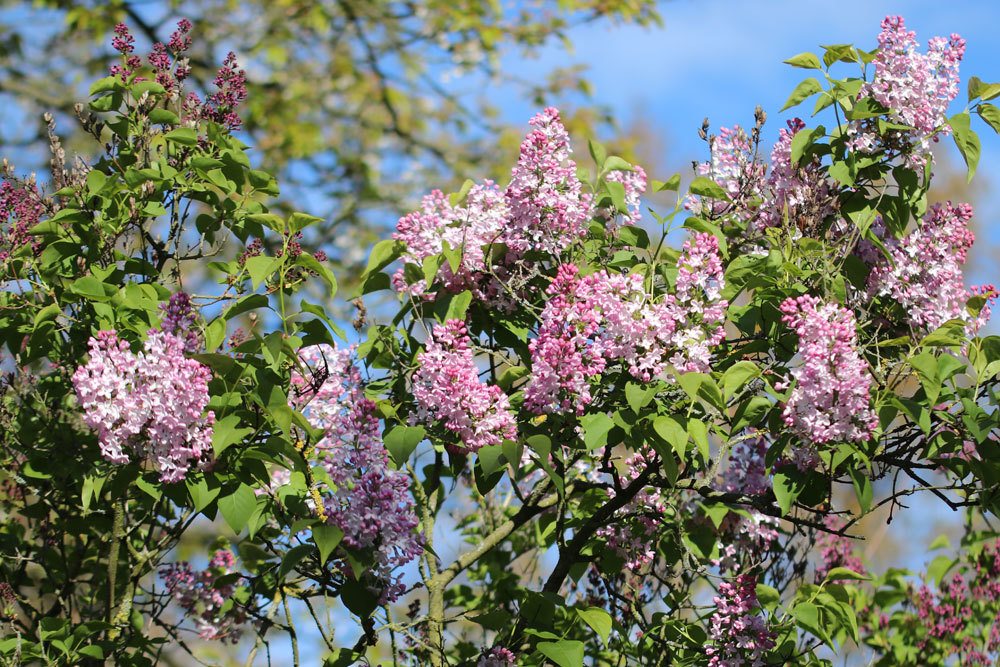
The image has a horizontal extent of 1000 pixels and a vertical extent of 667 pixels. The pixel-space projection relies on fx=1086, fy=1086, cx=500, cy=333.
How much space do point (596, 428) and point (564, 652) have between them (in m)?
0.55

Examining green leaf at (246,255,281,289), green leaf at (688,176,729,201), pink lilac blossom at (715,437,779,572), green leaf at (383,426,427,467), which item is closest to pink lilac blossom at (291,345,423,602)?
green leaf at (383,426,427,467)

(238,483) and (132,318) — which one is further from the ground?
(132,318)

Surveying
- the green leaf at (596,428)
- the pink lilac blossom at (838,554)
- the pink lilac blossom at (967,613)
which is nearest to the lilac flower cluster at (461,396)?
the green leaf at (596,428)

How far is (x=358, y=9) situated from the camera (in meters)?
9.87

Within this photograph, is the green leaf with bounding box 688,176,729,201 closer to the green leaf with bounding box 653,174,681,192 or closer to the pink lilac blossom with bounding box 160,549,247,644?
the green leaf with bounding box 653,174,681,192

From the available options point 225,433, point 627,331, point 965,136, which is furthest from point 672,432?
point 965,136

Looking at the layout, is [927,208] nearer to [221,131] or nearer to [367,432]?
[367,432]

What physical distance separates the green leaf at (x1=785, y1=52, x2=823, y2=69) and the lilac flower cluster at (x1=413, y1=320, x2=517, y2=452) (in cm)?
103

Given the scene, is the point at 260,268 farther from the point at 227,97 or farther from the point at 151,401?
the point at 227,97

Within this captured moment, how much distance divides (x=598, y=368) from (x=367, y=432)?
544 millimetres

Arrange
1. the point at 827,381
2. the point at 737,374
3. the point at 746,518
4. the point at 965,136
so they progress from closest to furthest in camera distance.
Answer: the point at 827,381
the point at 737,374
the point at 965,136
the point at 746,518

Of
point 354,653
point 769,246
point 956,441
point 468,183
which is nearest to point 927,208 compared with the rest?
point 769,246

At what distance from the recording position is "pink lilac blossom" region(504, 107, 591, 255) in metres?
2.62

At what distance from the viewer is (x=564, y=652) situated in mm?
2438
